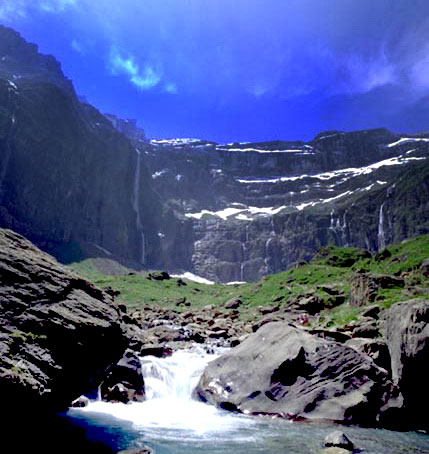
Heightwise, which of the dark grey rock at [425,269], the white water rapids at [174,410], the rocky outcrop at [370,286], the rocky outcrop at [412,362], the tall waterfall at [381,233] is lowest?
the white water rapids at [174,410]

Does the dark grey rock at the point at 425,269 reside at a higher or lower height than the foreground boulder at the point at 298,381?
higher

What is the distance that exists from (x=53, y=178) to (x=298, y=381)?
169m

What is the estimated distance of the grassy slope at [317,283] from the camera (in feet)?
111

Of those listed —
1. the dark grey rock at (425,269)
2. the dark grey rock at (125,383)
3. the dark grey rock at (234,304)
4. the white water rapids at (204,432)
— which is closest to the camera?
the white water rapids at (204,432)

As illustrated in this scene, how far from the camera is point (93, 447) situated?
1061 cm

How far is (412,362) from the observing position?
13602mm

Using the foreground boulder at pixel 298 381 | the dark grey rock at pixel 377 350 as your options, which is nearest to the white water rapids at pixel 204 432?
the foreground boulder at pixel 298 381

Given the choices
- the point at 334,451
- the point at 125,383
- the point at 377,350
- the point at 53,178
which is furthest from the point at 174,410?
the point at 53,178

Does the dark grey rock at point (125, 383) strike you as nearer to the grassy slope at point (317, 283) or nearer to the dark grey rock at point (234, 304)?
the grassy slope at point (317, 283)

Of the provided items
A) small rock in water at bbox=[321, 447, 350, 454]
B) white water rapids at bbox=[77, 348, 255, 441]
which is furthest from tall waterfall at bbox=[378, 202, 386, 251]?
small rock in water at bbox=[321, 447, 350, 454]

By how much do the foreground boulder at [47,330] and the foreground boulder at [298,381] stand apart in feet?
26.7

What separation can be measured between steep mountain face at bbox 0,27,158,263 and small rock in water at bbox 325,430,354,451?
14574 centimetres

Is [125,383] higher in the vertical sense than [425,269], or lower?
lower

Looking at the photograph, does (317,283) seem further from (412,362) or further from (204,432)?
(204,432)
